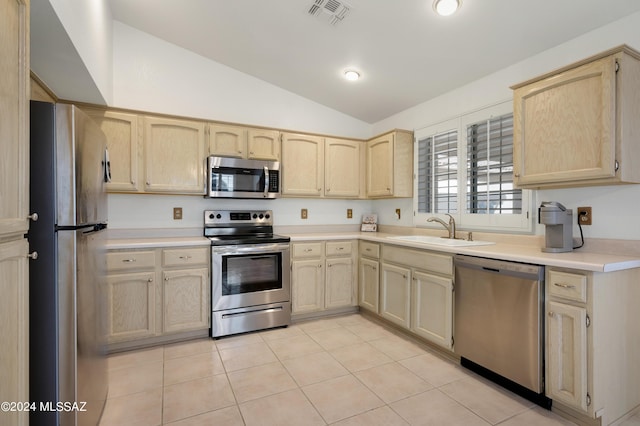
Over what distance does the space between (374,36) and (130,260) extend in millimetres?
2702

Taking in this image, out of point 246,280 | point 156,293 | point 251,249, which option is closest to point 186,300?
point 156,293

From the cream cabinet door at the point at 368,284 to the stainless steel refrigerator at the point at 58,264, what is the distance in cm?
247

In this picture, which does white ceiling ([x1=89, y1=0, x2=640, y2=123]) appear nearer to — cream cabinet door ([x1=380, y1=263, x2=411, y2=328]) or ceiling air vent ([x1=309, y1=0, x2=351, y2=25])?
ceiling air vent ([x1=309, y1=0, x2=351, y2=25])

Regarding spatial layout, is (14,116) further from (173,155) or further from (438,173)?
(438,173)

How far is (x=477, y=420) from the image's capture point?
177cm

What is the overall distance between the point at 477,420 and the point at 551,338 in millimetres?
626

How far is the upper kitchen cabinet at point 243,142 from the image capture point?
3.18 m

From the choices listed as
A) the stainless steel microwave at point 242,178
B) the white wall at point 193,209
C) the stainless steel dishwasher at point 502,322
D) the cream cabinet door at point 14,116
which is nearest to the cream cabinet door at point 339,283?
the white wall at point 193,209

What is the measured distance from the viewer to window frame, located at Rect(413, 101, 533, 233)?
2.49m

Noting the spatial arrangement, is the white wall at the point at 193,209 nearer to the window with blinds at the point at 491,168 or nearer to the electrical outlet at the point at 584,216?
the window with blinds at the point at 491,168

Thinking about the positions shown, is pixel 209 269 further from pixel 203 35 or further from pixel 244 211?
pixel 203 35

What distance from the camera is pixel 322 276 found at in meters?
3.42

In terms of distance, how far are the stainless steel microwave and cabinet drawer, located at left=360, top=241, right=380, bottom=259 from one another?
1.10m

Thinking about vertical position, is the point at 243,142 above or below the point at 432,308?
above
